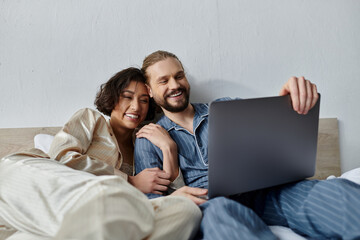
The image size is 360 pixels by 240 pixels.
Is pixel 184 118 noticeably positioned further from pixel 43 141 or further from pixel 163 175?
pixel 43 141

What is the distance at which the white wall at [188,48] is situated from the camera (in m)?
→ 1.47

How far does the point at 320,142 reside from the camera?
155 centimetres

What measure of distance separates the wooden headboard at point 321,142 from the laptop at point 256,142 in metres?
0.73

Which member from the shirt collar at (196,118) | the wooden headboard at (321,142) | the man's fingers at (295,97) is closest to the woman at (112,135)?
the shirt collar at (196,118)

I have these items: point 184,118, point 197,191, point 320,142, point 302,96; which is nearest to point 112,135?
point 184,118

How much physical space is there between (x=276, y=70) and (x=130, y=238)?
4.33 feet

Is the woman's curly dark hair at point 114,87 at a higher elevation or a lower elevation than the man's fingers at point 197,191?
higher

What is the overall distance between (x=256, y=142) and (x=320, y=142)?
0.92 meters

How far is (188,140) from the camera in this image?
1.26 meters

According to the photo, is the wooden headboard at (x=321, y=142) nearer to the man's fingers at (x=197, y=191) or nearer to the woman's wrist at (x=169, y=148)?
the woman's wrist at (x=169, y=148)

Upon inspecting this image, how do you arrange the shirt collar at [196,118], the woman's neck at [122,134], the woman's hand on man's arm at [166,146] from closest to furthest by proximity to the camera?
the woman's hand on man's arm at [166,146]
the shirt collar at [196,118]
the woman's neck at [122,134]

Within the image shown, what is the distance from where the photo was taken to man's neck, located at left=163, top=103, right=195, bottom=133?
1.33m

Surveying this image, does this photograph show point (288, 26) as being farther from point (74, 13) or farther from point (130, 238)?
point (130, 238)

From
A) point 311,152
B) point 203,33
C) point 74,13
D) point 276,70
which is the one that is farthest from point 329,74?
point 74,13
